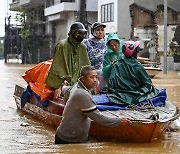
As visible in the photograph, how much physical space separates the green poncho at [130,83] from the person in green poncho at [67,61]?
69cm

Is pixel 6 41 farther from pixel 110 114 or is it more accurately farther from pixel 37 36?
pixel 110 114

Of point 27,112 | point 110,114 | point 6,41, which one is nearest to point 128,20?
point 6,41

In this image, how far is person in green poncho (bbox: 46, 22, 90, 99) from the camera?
8.73 m

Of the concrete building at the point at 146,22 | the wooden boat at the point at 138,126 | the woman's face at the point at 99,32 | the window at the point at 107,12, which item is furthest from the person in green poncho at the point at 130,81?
the window at the point at 107,12

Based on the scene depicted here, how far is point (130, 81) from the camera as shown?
27.7ft

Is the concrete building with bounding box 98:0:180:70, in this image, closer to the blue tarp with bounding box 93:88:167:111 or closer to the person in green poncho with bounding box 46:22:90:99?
the person in green poncho with bounding box 46:22:90:99

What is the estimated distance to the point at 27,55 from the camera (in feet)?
194

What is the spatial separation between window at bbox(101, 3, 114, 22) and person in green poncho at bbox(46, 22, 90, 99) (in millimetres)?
33879

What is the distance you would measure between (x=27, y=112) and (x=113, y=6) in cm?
3224

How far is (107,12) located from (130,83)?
35.4m

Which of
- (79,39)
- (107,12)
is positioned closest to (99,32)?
(79,39)

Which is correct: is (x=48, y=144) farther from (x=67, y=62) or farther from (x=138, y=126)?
(x=67, y=62)

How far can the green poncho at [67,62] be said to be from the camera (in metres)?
8.74

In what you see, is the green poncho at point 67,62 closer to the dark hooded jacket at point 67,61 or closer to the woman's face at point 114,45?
the dark hooded jacket at point 67,61
